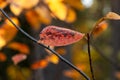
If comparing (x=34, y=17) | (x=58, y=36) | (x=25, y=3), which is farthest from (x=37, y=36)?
(x=58, y=36)

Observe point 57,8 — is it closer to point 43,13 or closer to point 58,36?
point 43,13

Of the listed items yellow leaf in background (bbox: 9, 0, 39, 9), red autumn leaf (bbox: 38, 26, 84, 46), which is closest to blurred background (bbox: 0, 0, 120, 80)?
yellow leaf in background (bbox: 9, 0, 39, 9)

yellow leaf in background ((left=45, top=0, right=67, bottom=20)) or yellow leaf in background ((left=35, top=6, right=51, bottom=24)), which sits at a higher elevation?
yellow leaf in background ((left=45, top=0, right=67, bottom=20))

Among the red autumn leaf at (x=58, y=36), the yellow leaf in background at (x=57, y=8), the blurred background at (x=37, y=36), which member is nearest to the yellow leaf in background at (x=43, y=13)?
the blurred background at (x=37, y=36)

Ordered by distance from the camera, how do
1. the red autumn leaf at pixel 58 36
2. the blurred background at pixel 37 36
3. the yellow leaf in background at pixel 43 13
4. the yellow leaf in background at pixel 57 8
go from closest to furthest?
the red autumn leaf at pixel 58 36, the blurred background at pixel 37 36, the yellow leaf in background at pixel 57 8, the yellow leaf in background at pixel 43 13

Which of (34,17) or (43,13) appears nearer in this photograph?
(43,13)

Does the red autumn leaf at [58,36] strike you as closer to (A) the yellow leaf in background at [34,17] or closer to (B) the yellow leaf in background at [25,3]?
(B) the yellow leaf in background at [25,3]

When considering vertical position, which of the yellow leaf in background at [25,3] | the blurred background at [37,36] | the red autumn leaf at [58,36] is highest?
the red autumn leaf at [58,36]

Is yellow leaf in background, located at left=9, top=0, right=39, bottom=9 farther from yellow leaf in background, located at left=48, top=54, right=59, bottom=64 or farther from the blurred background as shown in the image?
yellow leaf in background, located at left=48, top=54, right=59, bottom=64
